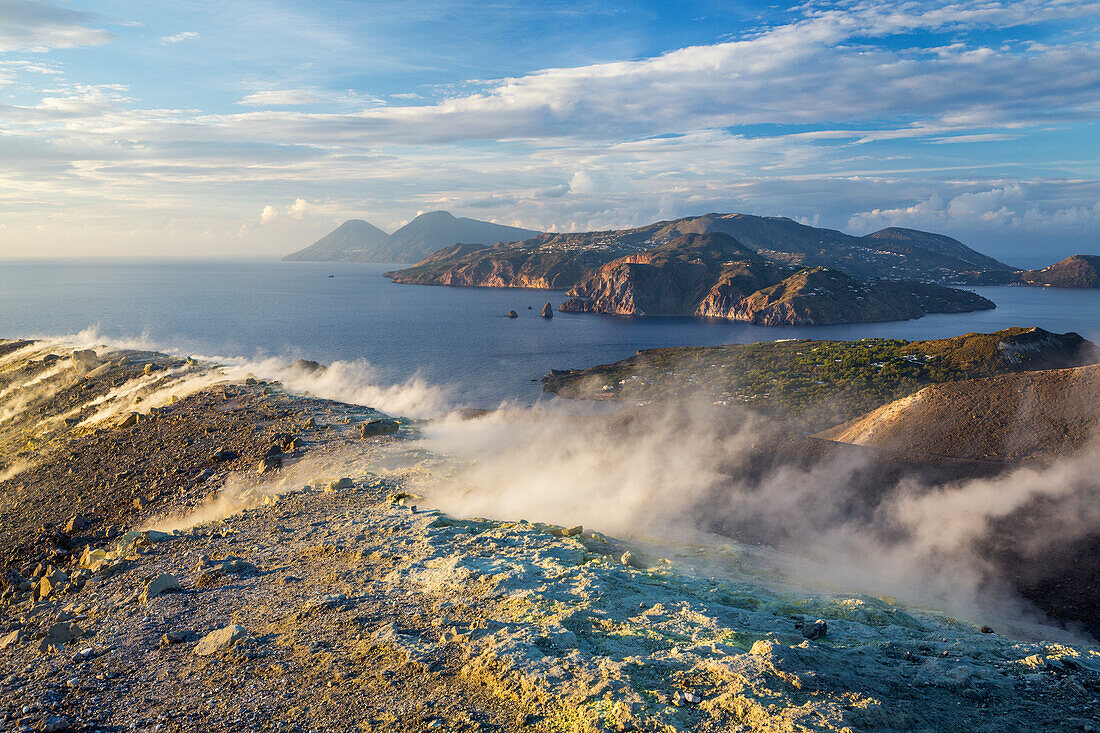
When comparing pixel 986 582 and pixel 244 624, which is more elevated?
pixel 244 624

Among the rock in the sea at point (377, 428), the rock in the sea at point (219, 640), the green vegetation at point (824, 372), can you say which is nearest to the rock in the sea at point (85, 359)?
the rock in the sea at point (377, 428)

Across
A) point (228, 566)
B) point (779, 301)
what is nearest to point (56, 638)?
point (228, 566)

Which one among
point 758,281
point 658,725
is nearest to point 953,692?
point 658,725

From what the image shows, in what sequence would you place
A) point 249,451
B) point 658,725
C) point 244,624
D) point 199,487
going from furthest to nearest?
point 249,451 < point 199,487 < point 244,624 < point 658,725

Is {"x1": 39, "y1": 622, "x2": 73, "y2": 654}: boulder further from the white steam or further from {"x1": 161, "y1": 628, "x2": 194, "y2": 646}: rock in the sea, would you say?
the white steam

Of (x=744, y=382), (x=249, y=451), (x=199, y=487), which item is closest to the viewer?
(x=199, y=487)

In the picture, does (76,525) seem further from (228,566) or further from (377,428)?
(377,428)

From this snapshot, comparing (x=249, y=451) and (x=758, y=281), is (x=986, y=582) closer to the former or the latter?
(x=249, y=451)
